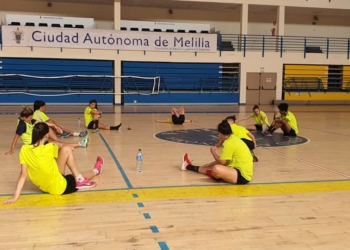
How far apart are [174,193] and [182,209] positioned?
70 centimetres

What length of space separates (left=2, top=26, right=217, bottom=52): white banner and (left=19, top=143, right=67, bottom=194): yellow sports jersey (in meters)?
19.2

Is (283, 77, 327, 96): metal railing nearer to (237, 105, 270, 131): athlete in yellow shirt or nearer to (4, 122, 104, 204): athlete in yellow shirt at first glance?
(237, 105, 270, 131): athlete in yellow shirt

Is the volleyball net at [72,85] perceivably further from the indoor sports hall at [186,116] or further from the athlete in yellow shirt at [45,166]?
the athlete in yellow shirt at [45,166]

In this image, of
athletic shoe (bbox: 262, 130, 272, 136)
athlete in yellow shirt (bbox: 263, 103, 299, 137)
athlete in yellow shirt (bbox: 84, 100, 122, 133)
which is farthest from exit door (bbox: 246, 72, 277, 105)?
athlete in yellow shirt (bbox: 84, 100, 122, 133)

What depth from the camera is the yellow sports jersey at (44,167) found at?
507 centimetres

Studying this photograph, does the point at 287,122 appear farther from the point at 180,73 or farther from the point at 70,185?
the point at 180,73

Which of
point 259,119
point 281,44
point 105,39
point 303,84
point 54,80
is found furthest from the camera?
point 303,84

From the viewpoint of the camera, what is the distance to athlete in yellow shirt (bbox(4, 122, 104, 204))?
199 inches

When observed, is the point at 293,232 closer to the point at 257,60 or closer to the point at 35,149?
the point at 35,149

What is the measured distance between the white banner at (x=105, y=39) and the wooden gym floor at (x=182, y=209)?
1624 cm

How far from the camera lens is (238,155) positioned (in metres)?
6.06

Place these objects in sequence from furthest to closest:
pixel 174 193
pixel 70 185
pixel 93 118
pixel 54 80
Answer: pixel 54 80 < pixel 93 118 < pixel 174 193 < pixel 70 185

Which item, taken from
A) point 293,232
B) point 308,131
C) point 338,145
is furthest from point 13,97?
point 293,232

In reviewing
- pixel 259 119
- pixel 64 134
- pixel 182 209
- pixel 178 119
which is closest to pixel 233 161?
pixel 182 209
